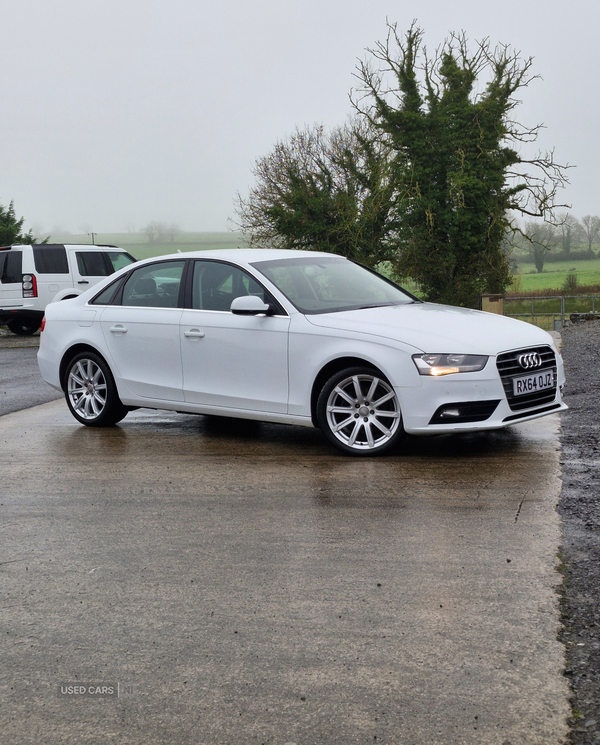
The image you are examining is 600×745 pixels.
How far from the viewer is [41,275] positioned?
73.9 ft

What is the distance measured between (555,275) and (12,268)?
286 feet

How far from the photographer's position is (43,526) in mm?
5562

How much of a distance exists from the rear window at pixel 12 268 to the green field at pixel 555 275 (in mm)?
61266

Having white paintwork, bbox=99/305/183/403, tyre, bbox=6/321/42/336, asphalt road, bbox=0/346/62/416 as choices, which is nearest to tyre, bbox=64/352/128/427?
white paintwork, bbox=99/305/183/403

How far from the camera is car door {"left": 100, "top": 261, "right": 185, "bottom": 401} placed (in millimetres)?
8492

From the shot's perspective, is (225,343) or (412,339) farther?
(225,343)

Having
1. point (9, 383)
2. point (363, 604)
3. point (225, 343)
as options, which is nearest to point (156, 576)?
point (363, 604)

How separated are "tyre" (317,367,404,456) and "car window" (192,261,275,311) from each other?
119 centimetres

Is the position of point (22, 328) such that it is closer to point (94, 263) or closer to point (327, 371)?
point (94, 263)

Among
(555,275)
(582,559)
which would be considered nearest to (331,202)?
(582,559)

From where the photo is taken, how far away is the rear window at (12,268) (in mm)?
22516

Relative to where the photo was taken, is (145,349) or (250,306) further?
(145,349)

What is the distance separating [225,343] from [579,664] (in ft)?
16.7

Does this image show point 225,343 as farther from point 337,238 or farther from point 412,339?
point 337,238
